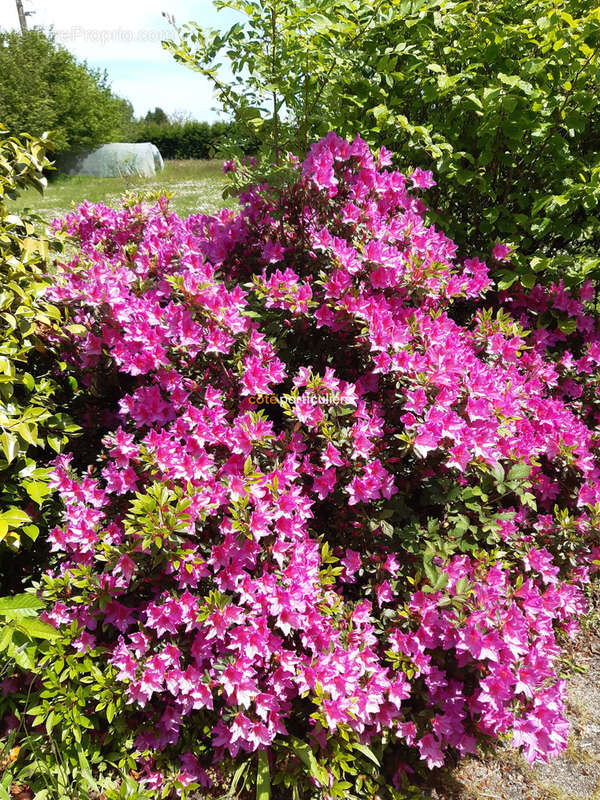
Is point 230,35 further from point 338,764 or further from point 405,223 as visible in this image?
point 338,764

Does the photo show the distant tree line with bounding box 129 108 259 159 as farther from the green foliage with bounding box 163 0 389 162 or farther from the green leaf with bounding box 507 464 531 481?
the green leaf with bounding box 507 464 531 481

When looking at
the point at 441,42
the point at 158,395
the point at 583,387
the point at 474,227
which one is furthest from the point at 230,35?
the point at 583,387

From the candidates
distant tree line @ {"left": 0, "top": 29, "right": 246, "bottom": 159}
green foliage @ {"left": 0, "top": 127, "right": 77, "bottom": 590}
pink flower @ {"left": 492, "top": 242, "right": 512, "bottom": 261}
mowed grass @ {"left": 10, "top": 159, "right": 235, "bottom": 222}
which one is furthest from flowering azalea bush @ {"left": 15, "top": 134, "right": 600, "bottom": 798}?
distant tree line @ {"left": 0, "top": 29, "right": 246, "bottom": 159}

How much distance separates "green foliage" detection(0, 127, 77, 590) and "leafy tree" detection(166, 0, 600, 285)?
3.53 ft

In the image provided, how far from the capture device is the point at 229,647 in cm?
168

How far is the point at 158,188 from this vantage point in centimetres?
1372

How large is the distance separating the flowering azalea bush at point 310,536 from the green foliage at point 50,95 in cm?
2699

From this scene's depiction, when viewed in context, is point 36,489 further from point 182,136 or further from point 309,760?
point 182,136

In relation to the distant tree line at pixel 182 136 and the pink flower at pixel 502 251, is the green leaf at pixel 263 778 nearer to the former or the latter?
the pink flower at pixel 502 251

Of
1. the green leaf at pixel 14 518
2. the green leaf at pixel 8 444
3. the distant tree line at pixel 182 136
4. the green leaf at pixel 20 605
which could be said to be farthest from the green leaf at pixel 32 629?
the distant tree line at pixel 182 136

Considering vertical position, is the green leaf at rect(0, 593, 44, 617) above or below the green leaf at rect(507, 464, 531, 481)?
above

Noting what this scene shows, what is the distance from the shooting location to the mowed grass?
11.0 m

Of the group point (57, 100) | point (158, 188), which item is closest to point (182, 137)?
point (57, 100)

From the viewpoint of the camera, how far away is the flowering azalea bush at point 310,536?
1.74m
